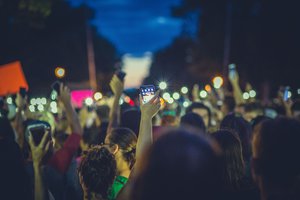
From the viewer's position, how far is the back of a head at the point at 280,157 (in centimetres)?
225

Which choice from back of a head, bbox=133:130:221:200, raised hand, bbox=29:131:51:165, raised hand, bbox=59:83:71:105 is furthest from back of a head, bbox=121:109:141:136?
back of a head, bbox=133:130:221:200

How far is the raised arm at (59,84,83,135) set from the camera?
4.63 metres

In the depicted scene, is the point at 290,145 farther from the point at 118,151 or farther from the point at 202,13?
the point at 202,13

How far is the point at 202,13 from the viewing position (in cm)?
3900

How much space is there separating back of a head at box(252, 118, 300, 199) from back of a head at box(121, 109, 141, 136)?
2.74 meters

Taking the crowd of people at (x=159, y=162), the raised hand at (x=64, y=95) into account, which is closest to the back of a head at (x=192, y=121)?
the crowd of people at (x=159, y=162)

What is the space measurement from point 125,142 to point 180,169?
82.5 inches

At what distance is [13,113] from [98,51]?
52344mm

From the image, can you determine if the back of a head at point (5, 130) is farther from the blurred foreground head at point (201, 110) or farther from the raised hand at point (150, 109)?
the blurred foreground head at point (201, 110)

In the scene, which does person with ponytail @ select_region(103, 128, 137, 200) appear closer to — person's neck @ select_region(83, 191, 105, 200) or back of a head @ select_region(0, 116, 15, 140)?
person's neck @ select_region(83, 191, 105, 200)

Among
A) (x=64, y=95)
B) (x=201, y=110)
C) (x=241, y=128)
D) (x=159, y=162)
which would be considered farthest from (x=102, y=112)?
(x=159, y=162)

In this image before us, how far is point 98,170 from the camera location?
124 inches

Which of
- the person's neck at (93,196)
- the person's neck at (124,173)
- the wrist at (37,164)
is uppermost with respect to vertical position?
the wrist at (37,164)

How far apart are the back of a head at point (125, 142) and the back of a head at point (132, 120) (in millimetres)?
939
